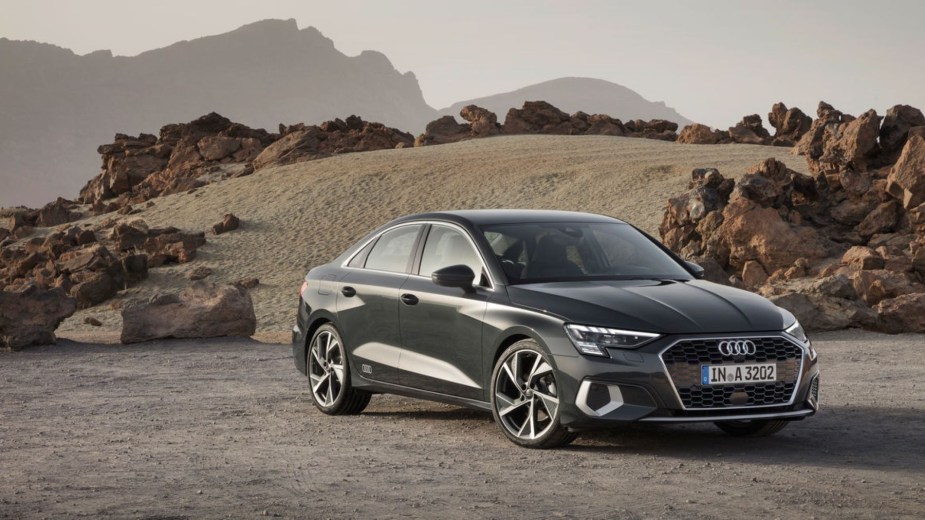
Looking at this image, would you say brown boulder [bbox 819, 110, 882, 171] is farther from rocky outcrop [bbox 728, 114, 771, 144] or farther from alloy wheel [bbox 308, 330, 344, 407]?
rocky outcrop [bbox 728, 114, 771, 144]

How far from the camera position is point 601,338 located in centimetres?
884

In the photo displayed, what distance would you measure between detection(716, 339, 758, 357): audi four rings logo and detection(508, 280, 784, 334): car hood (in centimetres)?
8

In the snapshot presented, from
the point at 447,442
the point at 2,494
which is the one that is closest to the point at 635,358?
the point at 447,442

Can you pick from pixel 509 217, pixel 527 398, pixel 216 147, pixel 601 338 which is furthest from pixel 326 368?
pixel 216 147

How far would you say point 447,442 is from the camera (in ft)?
31.8

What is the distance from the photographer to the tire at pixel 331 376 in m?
11.2

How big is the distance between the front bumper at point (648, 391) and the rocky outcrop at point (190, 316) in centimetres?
1133

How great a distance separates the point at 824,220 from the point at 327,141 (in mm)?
37756

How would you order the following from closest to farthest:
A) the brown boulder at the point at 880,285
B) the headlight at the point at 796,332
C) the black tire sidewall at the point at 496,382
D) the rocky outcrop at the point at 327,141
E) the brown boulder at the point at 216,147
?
the black tire sidewall at the point at 496,382
the headlight at the point at 796,332
the brown boulder at the point at 880,285
the rocky outcrop at the point at 327,141
the brown boulder at the point at 216,147

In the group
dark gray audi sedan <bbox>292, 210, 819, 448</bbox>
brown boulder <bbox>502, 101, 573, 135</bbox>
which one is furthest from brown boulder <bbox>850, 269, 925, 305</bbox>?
brown boulder <bbox>502, 101, 573, 135</bbox>

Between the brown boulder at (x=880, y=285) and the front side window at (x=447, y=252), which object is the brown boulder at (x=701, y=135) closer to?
the brown boulder at (x=880, y=285)

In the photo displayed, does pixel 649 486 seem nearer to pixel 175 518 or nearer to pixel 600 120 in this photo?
pixel 175 518

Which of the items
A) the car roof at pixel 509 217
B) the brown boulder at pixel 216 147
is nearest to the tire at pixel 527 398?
the car roof at pixel 509 217

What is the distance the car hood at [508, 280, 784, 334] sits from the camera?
28.9 feet
